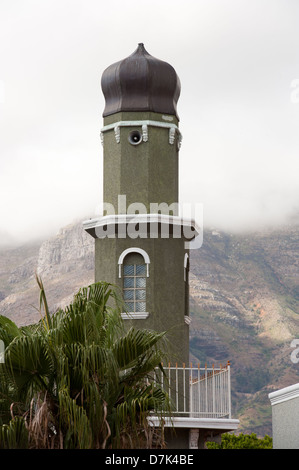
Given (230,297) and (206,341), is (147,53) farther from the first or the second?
(230,297)

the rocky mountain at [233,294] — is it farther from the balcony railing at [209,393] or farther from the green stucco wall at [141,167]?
the balcony railing at [209,393]

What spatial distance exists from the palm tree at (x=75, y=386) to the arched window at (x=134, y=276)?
798cm

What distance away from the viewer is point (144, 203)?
21688 millimetres

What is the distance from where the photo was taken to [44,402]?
39.8 ft

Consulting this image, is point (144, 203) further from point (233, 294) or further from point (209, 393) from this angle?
point (233, 294)

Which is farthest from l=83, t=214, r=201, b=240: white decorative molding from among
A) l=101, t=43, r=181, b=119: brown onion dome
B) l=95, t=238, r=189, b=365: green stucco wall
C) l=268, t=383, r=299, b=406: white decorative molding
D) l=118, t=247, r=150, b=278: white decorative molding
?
l=268, t=383, r=299, b=406: white decorative molding

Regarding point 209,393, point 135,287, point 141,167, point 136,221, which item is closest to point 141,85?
point 141,167

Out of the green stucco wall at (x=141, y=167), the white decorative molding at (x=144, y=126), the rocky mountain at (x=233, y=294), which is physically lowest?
the green stucco wall at (x=141, y=167)

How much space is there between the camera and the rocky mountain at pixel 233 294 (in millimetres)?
104312

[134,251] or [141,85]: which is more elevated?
[141,85]

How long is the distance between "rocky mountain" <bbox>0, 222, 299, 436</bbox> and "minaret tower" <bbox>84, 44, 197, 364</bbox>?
71614 millimetres

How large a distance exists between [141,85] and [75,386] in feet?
37.5

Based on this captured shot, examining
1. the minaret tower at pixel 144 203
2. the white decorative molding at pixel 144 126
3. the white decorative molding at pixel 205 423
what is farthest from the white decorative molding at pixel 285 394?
the white decorative molding at pixel 144 126

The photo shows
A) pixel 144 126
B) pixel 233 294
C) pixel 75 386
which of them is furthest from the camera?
pixel 233 294
